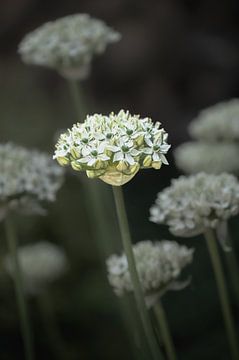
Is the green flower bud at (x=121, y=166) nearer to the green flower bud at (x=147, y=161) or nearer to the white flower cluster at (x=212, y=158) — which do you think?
the green flower bud at (x=147, y=161)

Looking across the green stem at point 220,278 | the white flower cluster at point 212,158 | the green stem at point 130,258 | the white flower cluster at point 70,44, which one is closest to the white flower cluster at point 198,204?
the green stem at point 220,278

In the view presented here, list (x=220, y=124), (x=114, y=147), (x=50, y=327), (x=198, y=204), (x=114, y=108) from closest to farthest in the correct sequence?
(x=114, y=147) < (x=198, y=204) < (x=220, y=124) < (x=50, y=327) < (x=114, y=108)

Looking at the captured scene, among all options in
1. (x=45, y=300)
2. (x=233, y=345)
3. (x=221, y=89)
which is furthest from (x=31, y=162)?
(x=221, y=89)

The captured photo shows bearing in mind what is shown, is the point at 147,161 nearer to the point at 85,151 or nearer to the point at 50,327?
the point at 85,151

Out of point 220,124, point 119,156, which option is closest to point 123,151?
point 119,156

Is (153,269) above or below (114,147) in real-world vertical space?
below

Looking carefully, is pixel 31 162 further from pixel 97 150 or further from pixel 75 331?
pixel 75 331

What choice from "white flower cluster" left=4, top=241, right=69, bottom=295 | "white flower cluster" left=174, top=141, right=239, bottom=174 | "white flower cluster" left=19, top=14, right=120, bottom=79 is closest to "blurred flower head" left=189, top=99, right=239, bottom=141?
"white flower cluster" left=174, top=141, right=239, bottom=174
